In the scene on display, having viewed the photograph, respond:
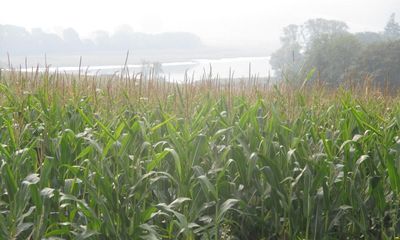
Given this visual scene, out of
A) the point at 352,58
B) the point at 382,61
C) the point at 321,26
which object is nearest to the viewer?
the point at 382,61

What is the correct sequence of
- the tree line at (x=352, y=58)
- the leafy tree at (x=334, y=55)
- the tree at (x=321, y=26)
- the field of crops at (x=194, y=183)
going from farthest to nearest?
the tree at (x=321, y=26) < the leafy tree at (x=334, y=55) < the tree line at (x=352, y=58) < the field of crops at (x=194, y=183)

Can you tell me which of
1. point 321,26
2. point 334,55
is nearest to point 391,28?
point 321,26

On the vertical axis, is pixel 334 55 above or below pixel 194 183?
above

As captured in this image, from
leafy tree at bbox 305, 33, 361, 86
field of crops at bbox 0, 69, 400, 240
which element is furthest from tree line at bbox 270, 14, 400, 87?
field of crops at bbox 0, 69, 400, 240

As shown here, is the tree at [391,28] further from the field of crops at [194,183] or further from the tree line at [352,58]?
the field of crops at [194,183]

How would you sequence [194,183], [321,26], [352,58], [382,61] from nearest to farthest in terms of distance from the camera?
[194,183] → [382,61] → [352,58] → [321,26]

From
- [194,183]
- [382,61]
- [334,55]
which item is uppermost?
[334,55]

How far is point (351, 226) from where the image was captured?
2.79m

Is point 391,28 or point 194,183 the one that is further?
point 391,28

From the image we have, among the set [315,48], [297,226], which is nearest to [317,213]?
[297,226]

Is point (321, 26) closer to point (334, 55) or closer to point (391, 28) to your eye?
point (391, 28)

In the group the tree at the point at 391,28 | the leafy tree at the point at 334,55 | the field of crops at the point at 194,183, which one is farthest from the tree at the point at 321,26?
the field of crops at the point at 194,183

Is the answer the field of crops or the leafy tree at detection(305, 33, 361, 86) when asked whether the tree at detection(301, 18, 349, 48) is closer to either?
the leafy tree at detection(305, 33, 361, 86)

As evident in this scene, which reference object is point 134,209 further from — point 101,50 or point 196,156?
point 101,50
